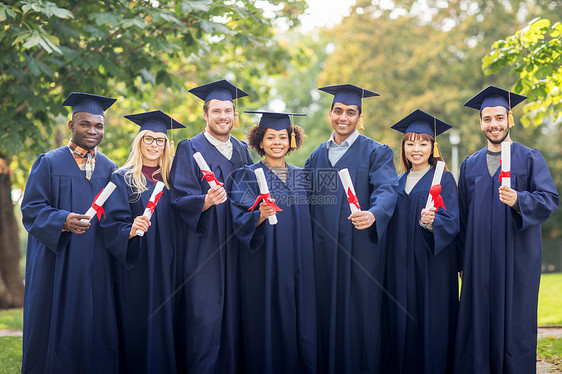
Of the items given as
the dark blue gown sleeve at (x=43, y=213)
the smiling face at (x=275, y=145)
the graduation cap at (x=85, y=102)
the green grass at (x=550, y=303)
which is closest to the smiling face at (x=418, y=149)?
the smiling face at (x=275, y=145)

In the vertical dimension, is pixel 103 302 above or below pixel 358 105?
below

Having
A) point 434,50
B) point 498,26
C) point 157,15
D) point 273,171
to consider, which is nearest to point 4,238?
point 157,15

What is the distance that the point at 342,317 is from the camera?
502cm

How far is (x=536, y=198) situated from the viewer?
468 cm

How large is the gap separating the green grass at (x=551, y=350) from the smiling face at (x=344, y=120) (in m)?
3.17

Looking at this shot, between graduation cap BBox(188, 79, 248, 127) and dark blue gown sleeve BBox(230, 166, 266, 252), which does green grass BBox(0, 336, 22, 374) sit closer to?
dark blue gown sleeve BBox(230, 166, 266, 252)

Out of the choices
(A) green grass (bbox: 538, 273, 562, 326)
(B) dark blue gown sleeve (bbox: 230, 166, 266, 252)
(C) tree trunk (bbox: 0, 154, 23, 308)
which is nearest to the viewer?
(B) dark blue gown sleeve (bbox: 230, 166, 266, 252)

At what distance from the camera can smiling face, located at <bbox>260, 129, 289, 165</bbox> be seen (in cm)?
504

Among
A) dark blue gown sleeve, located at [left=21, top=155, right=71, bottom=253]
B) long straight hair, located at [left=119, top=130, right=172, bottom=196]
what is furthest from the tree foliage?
dark blue gown sleeve, located at [left=21, top=155, right=71, bottom=253]

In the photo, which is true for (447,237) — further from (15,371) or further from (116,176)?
(15,371)

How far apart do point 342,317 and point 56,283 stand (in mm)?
2439

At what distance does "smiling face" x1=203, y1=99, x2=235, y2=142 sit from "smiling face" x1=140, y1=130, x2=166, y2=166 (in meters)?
0.45

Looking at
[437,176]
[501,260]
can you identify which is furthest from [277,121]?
[501,260]

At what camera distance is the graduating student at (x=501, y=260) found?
Result: 15.4 feet
